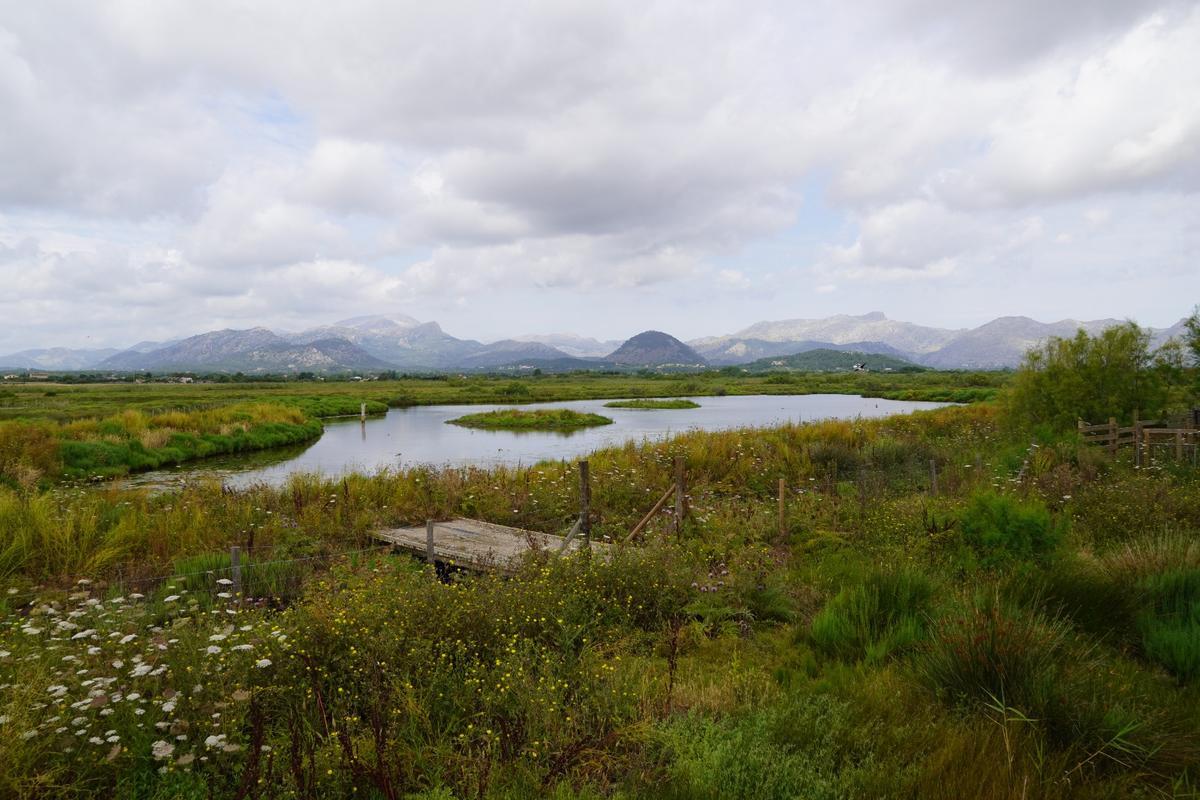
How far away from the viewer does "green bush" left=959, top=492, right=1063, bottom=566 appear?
744cm

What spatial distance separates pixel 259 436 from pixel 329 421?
16723 mm

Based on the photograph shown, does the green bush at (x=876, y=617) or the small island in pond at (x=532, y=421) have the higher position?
the green bush at (x=876, y=617)

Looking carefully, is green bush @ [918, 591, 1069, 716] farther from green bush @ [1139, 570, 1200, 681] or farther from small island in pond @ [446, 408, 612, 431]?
small island in pond @ [446, 408, 612, 431]

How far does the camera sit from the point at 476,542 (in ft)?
33.8

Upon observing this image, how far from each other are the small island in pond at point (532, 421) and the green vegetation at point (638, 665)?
33487 millimetres

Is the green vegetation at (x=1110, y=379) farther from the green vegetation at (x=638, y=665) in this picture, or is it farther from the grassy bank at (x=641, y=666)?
the grassy bank at (x=641, y=666)

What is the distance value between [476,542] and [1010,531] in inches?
300

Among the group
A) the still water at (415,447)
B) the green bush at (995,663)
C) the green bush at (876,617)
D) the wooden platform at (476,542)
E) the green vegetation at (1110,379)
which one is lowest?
the still water at (415,447)

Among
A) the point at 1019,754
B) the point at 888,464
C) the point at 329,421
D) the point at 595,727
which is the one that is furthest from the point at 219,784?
the point at 329,421

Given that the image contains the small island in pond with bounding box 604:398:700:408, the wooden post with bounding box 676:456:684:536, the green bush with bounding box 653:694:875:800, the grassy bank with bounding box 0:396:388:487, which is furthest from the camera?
the small island in pond with bounding box 604:398:700:408

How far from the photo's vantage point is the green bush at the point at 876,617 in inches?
211

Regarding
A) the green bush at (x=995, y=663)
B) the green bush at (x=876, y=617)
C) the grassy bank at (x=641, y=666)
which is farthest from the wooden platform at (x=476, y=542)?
the green bush at (x=995, y=663)

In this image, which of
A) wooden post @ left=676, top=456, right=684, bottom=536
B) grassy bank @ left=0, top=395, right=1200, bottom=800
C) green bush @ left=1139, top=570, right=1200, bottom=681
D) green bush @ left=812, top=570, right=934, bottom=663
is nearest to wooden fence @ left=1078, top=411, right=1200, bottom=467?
grassy bank @ left=0, top=395, right=1200, bottom=800

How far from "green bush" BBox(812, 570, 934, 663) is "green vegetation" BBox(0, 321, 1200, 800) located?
0.03m
